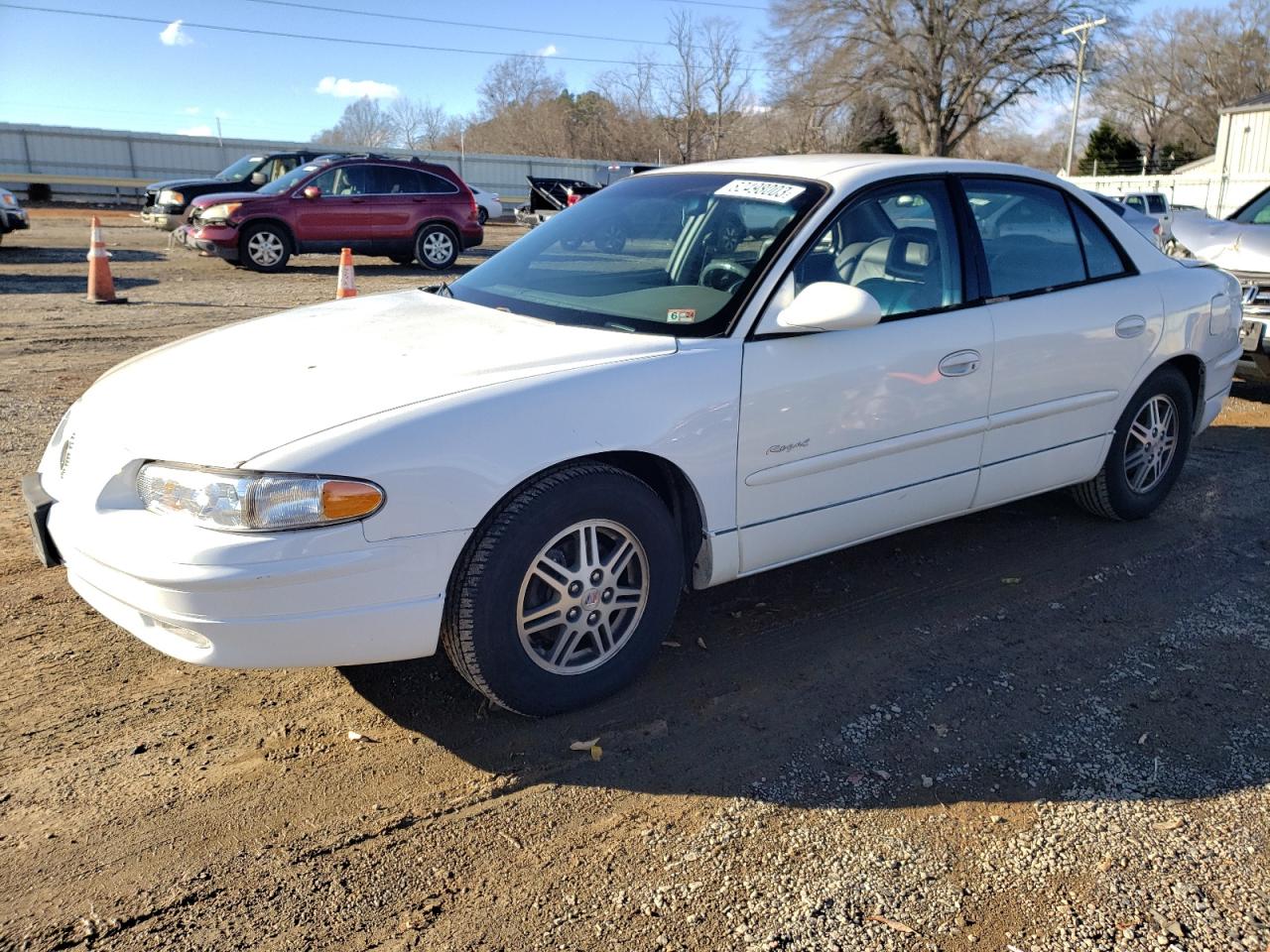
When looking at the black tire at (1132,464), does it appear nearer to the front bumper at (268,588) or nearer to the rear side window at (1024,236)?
the rear side window at (1024,236)

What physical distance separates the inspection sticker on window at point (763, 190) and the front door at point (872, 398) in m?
0.20

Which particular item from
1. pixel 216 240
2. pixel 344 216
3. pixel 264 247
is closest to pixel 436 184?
pixel 344 216

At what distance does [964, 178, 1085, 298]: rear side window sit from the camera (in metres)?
4.28

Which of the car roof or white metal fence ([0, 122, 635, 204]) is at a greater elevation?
white metal fence ([0, 122, 635, 204])

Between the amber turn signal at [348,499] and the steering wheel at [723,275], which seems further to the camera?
the steering wheel at [723,275]

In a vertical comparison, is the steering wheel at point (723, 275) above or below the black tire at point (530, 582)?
above

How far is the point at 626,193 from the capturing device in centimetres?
447

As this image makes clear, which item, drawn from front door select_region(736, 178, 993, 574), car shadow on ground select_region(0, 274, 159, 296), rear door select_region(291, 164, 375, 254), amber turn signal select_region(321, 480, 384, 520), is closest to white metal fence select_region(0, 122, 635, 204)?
rear door select_region(291, 164, 375, 254)

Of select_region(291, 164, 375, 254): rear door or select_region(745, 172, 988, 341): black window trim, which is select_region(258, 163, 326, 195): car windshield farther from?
select_region(745, 172, 988, 341): black window trim

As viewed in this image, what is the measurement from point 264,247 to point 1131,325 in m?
13.6

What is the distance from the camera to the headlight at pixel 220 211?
49.9 feet

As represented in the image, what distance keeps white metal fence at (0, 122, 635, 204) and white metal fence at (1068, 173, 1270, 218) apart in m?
24.9

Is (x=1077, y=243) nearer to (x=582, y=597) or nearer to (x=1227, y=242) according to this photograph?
(x=582, y=597)

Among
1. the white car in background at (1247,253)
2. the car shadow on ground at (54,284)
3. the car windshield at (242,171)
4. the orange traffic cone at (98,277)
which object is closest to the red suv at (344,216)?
the car shadow on ground at (54,284)
